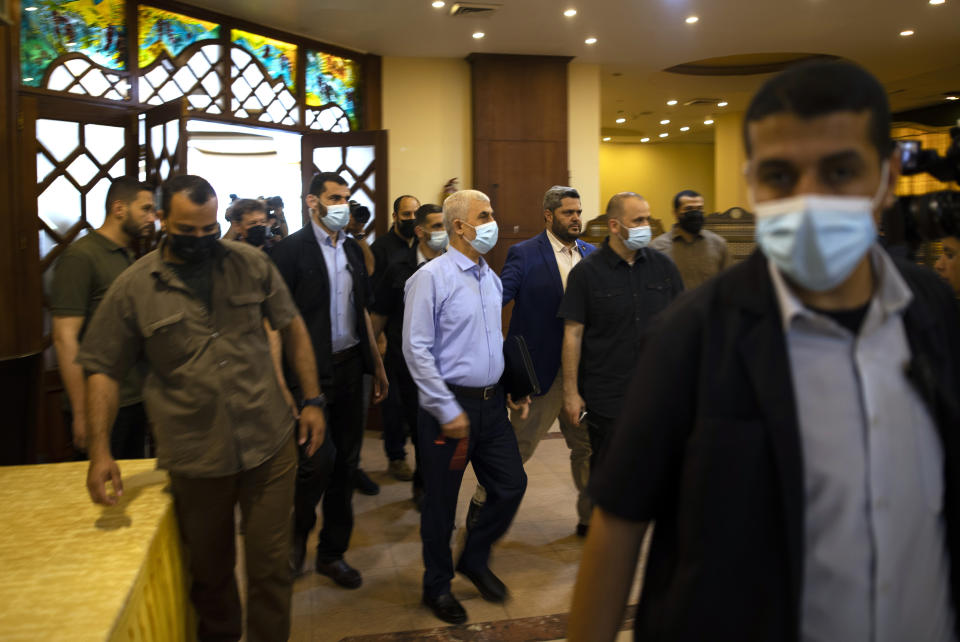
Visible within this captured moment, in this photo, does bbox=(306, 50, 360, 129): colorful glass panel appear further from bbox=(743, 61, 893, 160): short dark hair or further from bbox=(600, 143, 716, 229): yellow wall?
bbox=(600, 143, 716, 229): yellow wall

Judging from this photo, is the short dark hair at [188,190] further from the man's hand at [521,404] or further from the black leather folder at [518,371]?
the man's hand at [521,404]

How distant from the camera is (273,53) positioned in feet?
25.0

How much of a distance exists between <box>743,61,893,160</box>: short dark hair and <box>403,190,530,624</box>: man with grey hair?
196 centimetres

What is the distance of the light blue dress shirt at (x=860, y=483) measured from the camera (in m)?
0.89

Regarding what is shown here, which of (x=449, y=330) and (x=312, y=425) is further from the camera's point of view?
(x=449, y=330)

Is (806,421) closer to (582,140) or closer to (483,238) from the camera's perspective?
(483,238)

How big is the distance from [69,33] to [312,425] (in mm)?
4673

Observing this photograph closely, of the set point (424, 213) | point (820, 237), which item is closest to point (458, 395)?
Result: point (424, 213)

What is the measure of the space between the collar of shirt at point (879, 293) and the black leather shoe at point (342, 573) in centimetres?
272

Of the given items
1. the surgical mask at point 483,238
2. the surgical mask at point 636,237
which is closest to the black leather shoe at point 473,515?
the surgical mask at point 483,238

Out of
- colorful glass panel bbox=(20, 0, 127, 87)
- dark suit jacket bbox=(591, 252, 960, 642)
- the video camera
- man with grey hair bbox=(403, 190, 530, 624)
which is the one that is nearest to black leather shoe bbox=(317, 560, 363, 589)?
man with grey hair bbox=(403, 190, 530, 624)

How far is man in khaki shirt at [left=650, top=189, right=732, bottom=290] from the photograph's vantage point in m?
4.52

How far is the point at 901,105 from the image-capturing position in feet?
43.0

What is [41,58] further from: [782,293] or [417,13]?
[782,293]
